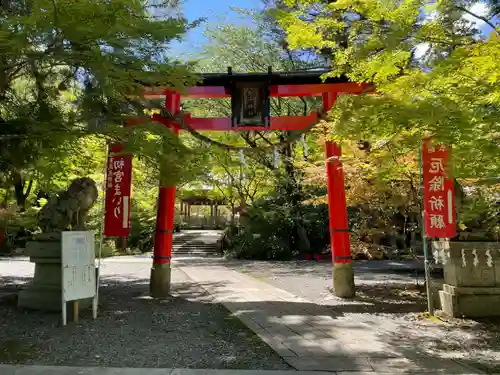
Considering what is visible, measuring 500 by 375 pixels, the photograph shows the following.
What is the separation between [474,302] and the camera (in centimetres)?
748

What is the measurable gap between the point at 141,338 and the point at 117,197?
350cm

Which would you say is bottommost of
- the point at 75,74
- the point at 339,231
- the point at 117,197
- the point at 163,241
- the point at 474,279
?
the point at 474,279

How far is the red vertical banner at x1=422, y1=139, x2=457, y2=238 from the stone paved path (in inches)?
75.7

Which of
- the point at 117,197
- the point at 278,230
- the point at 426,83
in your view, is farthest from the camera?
the point at 278,230

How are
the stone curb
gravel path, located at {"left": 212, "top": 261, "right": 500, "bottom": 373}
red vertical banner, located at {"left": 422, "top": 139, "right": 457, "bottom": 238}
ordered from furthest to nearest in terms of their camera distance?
1. red vertical banner, located at {"left": 422, "top": 139, "right": 457, "bottom": 238}
2. gravel path, located at {"left": 212, "top": 261, "right": 500, "bottom": 373}
3. the stone curb

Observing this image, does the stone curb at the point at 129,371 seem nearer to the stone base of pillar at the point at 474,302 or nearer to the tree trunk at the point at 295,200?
the stone base of pillar at the point at 474,302

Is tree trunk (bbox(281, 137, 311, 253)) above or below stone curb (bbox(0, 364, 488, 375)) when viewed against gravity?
above

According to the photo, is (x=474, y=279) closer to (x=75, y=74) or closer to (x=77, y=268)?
(x=77, y=268)

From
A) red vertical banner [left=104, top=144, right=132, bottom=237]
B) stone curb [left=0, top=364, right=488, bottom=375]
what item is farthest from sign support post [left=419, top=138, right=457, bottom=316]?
red vertical banner [left=104, top=144, right=132, bottom=237]

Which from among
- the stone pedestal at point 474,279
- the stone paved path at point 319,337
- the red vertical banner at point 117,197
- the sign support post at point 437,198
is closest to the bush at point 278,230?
the stone paved path at point 319,337

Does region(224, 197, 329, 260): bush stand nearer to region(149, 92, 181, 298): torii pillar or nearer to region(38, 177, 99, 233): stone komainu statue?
region(149, 92, 181, 298): torii pillar

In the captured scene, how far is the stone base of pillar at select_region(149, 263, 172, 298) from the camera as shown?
30.5 feet

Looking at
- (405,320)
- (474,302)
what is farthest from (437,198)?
(405,320)

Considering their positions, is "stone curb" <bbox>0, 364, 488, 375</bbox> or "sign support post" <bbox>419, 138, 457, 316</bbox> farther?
"sign support post" <bbox>419, 138, 457, 316</bbox>
